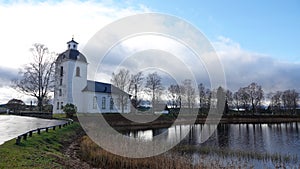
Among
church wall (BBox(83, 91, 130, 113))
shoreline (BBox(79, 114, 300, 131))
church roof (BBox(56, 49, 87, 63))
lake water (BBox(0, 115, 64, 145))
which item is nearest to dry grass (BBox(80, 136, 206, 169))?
lake water (BBox(0, 115, 64, 145))

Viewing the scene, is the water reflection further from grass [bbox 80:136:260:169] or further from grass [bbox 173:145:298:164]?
grass [bbox 80:136:260:169]

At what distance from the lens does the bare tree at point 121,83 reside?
48.6 metres

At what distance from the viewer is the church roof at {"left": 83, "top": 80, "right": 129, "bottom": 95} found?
1834 inches

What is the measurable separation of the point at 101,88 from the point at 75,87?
6633 mm

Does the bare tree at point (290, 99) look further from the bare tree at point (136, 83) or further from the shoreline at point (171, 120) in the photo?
the bare tree at point (136, 83)

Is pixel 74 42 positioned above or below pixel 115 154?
above

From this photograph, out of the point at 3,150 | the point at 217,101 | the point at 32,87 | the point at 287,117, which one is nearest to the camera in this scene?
the point at 3,150

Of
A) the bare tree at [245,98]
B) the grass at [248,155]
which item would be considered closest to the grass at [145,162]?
the grass at [248,155]

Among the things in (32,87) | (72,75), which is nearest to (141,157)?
(32,87)

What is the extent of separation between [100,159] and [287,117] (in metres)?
55.0

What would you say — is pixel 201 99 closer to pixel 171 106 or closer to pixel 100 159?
pixel 171 106

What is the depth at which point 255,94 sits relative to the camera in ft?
225

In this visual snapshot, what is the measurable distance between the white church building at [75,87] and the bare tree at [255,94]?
39.8 m

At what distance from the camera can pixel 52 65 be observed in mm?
39531
